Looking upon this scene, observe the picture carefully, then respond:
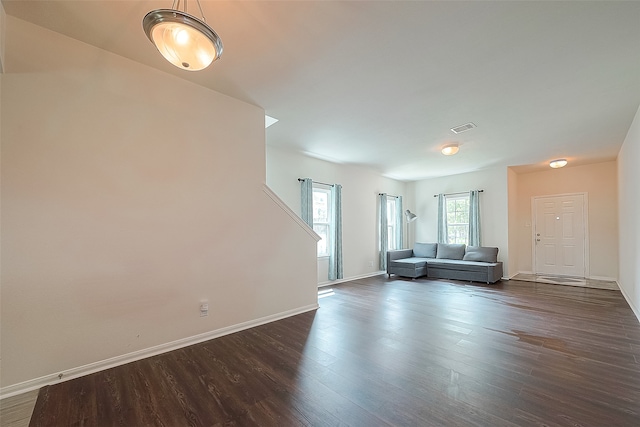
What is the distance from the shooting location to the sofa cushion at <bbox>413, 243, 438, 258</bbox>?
7316mm

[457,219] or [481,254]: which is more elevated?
[457,219]

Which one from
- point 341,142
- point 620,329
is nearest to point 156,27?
point 341,142

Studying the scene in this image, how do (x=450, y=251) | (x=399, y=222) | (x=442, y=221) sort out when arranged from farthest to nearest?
(x=399, y=222), (x=442, y=221), (x=450, y=251)

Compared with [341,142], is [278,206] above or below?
below

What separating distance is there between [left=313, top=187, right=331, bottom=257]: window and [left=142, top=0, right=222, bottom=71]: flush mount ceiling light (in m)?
4.08

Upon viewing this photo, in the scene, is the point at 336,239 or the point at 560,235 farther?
the point at 560,235

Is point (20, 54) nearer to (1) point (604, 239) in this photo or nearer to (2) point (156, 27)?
(2) point (156, 27)

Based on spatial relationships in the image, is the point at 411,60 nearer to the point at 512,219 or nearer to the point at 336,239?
the point at 336,239

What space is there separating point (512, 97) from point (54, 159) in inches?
182

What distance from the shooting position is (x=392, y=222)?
7938mm

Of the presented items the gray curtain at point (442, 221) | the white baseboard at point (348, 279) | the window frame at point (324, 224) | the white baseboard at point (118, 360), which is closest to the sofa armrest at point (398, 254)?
the white baseboard at point (348, 279)

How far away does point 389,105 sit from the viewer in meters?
3.35

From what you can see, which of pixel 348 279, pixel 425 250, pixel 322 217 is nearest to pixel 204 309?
pixel 322 217

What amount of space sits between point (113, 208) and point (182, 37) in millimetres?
1656
